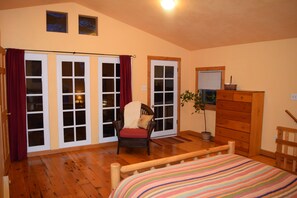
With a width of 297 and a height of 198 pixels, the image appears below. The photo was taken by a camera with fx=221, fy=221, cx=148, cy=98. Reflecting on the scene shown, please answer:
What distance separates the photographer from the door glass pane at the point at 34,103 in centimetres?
441

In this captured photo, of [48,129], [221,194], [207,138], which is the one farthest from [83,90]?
[221,194]

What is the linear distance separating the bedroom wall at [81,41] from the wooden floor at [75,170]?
585mm

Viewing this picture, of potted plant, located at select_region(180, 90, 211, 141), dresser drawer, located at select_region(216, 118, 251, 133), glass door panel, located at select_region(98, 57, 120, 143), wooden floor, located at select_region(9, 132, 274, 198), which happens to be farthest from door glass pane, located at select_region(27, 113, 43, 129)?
dresser drawer, located at select_region(216, 118, 251, 133)

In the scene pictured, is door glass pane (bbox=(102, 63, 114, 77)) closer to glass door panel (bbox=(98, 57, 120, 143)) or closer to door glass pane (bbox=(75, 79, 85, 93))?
glass door panel (bbox=(98, 57, 120, 143))

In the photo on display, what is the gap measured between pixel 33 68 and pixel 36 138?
1.43m

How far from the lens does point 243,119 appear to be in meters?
4.53

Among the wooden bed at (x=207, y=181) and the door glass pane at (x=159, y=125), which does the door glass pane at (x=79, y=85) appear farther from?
the wooden bed at (x=207, y=181)

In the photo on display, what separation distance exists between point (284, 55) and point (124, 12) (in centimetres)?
327

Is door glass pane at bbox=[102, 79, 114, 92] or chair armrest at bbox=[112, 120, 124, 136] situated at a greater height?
door glass pane at bbox=[102, 79, 114, 92]

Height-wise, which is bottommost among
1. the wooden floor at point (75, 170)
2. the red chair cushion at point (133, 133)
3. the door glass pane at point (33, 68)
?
the wooden floor at point (75, 170)

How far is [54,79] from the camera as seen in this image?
4578mm

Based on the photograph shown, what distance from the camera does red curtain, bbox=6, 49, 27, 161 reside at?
160 inches

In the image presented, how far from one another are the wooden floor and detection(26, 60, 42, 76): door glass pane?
168 centimetres

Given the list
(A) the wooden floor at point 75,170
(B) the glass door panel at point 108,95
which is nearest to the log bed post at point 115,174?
(A) the wooden floor at point 75,170
